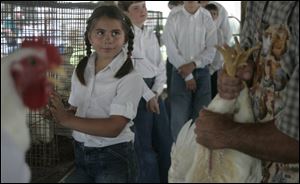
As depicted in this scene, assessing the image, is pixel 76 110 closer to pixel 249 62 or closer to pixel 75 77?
pixel 75 77

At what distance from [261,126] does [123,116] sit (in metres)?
0.71

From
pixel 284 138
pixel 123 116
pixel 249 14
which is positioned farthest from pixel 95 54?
pixel 284 138

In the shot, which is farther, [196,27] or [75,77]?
[196,27]

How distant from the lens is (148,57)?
3.12 m

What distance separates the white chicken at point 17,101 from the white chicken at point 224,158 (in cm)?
37

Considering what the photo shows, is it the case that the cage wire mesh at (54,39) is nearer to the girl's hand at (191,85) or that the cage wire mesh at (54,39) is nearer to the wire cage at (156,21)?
the girl's hand at (191,85)

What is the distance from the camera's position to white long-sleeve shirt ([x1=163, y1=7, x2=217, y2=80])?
11.7 ft

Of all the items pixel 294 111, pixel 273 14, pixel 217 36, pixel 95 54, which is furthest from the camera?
pixel 217 36

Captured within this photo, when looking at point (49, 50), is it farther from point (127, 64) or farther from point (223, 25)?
point (223, 25)

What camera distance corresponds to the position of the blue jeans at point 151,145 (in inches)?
106

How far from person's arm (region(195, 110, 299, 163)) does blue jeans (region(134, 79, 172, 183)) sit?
5.44 ft

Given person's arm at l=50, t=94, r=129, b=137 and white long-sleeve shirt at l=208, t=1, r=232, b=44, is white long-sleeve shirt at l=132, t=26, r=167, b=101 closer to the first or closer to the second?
white long-sleeve shirt at l=208, t=1, r=232, b=44

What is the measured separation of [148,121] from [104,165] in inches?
42.2

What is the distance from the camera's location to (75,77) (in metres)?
1.75
